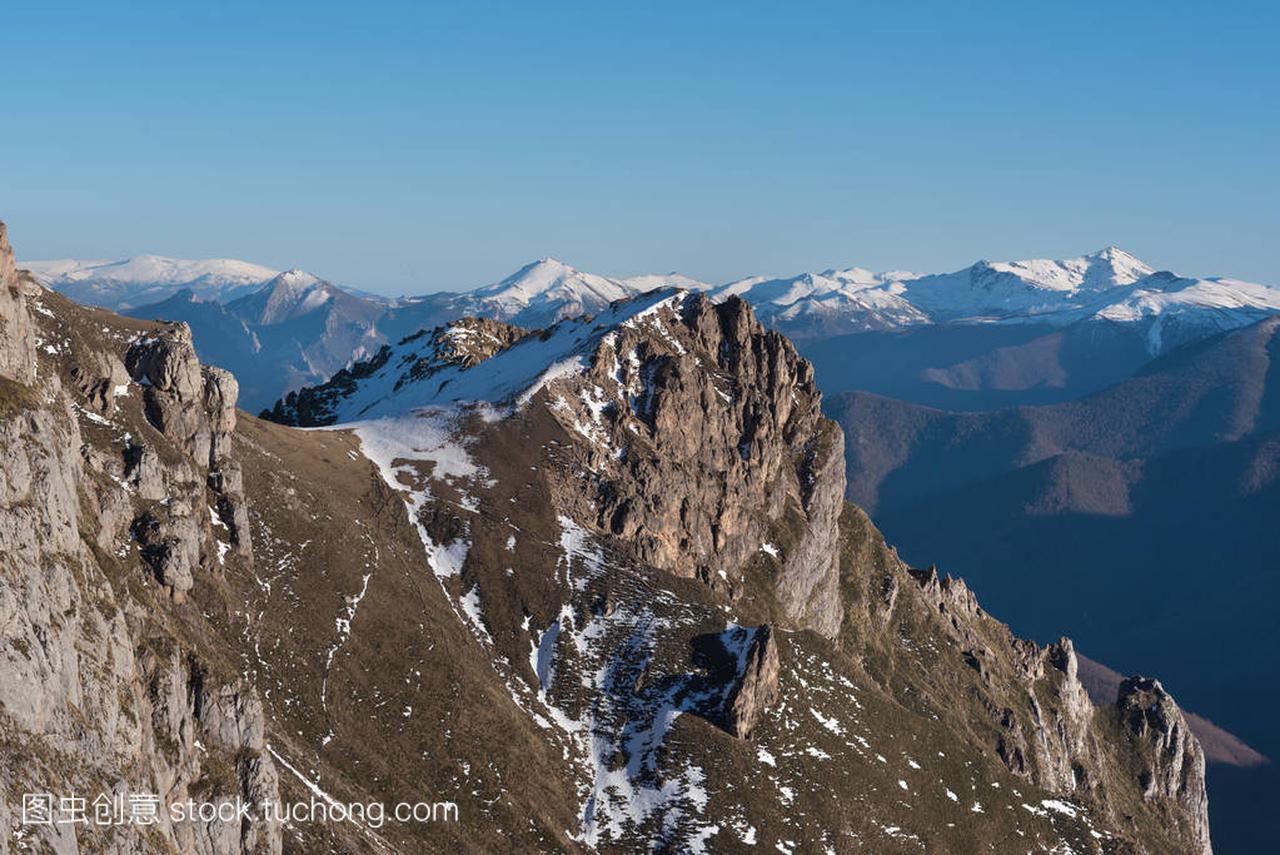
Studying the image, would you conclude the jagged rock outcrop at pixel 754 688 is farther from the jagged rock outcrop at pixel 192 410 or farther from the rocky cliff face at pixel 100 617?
the jagged rock outcrop at pixel 192 410

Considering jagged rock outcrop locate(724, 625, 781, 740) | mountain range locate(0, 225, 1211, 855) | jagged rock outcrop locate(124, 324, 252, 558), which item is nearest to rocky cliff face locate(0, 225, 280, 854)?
mountain range locate(0, 225, 1211, 855)

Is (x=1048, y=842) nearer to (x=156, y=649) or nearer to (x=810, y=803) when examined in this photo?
(x=810, y=803)

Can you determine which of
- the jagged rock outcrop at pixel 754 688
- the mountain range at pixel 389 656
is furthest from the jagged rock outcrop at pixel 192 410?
the jagged rock outcrop at pixel 754 688

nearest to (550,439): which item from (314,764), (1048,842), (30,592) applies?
(314,764)

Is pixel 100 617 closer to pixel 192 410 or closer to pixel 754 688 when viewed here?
pixel 192 410

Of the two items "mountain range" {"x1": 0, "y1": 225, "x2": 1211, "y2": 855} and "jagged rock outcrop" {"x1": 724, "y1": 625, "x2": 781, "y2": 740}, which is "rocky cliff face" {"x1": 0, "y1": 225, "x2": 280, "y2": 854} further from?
Result: "jagged rock outcrop" {"x1": 724, "y1": 625, "x2": 781, "y2": 740}
